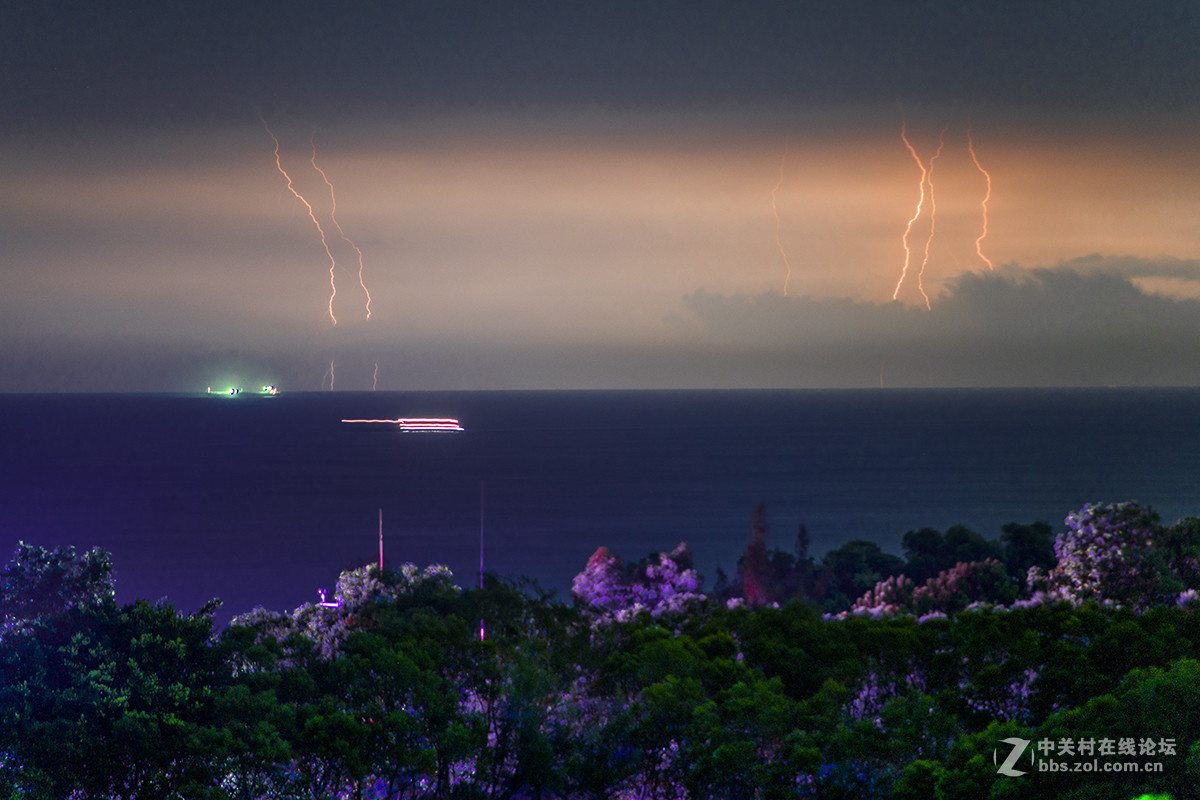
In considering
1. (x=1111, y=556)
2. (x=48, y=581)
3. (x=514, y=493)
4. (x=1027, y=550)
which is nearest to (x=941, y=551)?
(x=1027, y=550)

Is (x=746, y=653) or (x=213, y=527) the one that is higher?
(x=746, y=653)

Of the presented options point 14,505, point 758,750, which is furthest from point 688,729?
point 14,505

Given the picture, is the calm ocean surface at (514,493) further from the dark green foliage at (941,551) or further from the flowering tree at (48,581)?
the flowering tree at (48,581)

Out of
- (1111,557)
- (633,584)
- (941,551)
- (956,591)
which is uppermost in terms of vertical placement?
(1111,557)

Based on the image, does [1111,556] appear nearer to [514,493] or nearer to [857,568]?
[857,568]

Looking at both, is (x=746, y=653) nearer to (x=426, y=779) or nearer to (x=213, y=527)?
(x=426, y=779)

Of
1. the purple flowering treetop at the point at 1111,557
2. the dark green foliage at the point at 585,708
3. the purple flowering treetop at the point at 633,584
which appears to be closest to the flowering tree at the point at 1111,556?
the purple flowering treetop at the point at 1111,557

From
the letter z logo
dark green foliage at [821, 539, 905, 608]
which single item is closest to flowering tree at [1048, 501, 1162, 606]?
the letter z logo

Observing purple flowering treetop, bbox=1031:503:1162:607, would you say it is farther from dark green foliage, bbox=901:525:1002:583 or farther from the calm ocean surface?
the calm ocean surface
